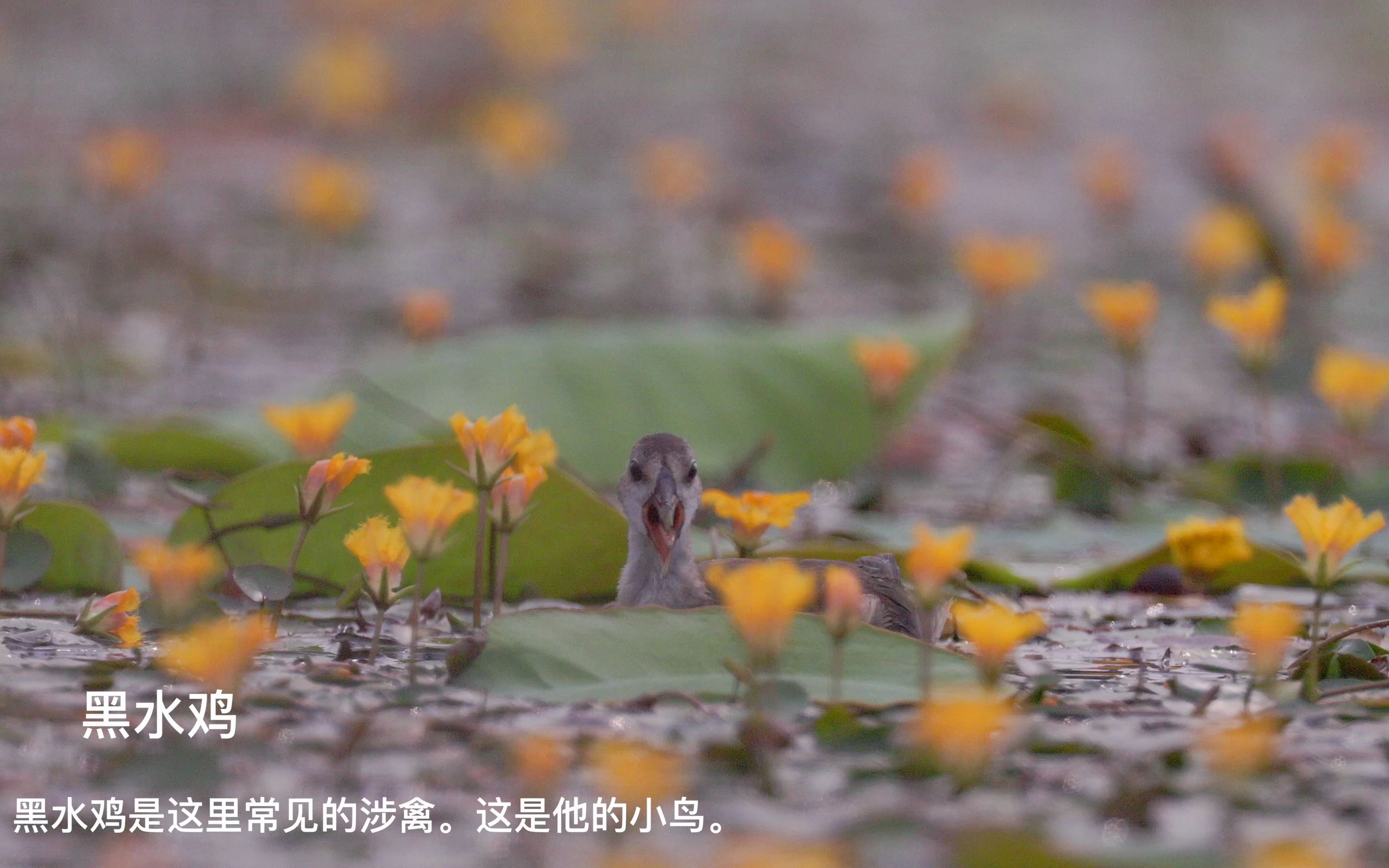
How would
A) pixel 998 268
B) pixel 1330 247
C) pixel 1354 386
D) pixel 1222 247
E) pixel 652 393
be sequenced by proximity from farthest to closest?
pixel 1222 247 < pixel 1330 247 < pixel 998 268 < pixel 652 393 < pixel 1354 386

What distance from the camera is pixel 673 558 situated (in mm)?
2311

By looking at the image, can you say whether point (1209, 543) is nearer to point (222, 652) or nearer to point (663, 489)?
point (663, 489)

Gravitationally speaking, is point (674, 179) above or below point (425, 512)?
above

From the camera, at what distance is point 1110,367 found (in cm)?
552

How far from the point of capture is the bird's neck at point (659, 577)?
7.48 feet

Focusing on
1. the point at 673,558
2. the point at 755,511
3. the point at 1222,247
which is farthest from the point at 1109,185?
the point at 755,511

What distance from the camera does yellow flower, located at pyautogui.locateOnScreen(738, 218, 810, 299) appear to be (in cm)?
514

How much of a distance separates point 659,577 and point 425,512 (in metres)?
0.64

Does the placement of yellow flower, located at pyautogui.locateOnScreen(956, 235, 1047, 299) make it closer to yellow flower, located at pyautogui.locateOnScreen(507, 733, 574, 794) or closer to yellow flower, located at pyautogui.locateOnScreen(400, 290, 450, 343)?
yellow flower, located at pyautogui.locateOnScreen(400, 290, 450, 343)

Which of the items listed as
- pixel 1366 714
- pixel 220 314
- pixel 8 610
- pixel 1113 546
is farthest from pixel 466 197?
pixel 1366 714

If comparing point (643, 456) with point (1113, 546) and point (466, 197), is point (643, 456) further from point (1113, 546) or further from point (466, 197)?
point (466, 197)

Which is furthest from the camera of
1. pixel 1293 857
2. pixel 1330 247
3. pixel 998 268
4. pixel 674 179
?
pixel 674 179

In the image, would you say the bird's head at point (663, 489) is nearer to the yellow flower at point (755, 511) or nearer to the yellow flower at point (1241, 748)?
the yellow flower at point (755, 511)

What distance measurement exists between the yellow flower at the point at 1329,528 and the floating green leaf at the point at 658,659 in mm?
382
